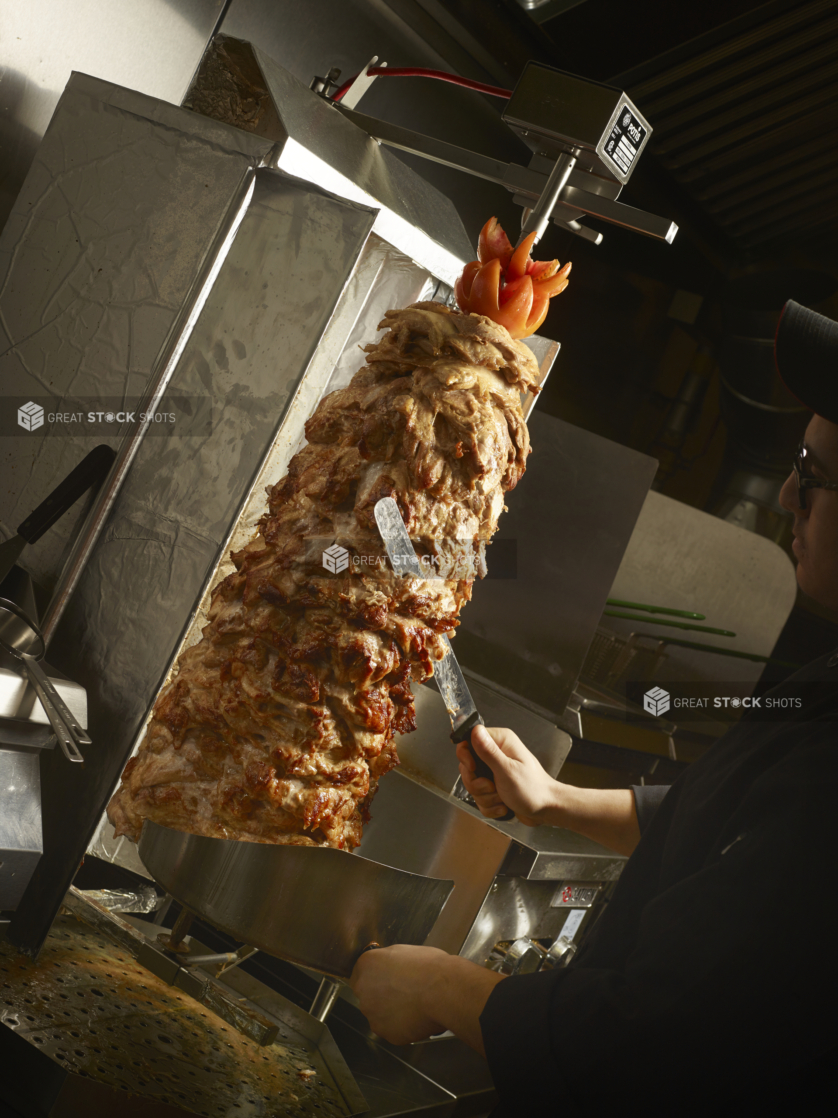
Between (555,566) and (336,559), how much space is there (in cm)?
105

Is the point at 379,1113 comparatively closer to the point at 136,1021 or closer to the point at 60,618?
the point at 136,1021

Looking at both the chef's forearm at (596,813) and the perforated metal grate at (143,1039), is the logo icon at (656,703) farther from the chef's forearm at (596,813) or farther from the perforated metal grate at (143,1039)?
the perforated metal grate at (143,1039)

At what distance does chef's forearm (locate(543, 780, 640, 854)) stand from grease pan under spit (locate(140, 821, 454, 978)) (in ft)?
1.72

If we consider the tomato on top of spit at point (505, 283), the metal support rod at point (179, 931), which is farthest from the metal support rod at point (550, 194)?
the metal support rod at point (179, 931)

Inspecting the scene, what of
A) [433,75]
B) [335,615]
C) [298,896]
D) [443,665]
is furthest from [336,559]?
[433,75]

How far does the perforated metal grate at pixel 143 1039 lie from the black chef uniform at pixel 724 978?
332mm

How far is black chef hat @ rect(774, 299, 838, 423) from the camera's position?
75 centimetres

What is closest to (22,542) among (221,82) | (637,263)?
(221,82)

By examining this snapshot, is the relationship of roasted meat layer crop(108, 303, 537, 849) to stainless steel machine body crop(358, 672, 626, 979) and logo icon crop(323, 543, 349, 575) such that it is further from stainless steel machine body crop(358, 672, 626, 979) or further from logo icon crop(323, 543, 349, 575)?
stainless steel machine body crop(358, 672, 626, 979)

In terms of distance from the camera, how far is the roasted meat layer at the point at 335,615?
0.92 meters

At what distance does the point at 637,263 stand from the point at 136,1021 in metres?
2.92

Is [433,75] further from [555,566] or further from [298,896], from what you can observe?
[298,896]

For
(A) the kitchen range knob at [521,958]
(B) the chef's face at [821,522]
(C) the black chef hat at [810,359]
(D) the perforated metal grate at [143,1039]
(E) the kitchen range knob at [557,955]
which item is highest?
(C) the black chef hat at [810,359]

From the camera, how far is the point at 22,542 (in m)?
1.04
